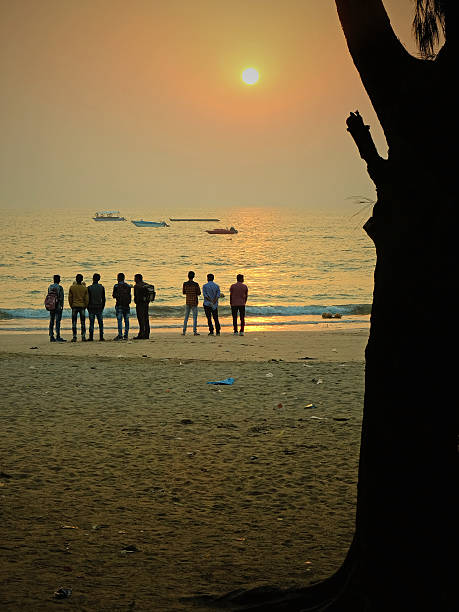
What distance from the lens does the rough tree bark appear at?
3.96 m

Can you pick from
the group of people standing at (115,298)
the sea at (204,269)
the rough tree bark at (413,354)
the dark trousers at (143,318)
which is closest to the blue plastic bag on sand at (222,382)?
the group of people standing at (115,298)

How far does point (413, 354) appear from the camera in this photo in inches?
158

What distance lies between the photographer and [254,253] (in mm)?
99812

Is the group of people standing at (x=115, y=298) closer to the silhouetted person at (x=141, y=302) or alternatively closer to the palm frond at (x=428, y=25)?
the silhouetted person at (x=141, y=302)

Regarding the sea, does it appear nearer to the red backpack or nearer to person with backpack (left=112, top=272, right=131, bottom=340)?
person with backpack (left=112, top=272, right=131, bottom=340)

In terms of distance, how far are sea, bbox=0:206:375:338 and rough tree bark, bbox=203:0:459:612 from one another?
24.0 m

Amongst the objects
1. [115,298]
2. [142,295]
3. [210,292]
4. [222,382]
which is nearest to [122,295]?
[115,298]

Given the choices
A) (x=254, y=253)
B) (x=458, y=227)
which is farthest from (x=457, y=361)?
(x=254, y=253)

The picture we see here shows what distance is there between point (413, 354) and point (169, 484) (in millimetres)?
3523

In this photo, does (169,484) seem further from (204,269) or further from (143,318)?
(204,269)

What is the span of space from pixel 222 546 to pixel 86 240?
120879 millimetres

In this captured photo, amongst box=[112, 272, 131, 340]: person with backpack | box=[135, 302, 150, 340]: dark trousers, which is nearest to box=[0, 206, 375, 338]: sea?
box=[135, 302, 150, 340]: dark trousers

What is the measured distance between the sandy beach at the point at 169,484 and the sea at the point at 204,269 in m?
16.8

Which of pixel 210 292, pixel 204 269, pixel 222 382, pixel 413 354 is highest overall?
pixel 204 269
